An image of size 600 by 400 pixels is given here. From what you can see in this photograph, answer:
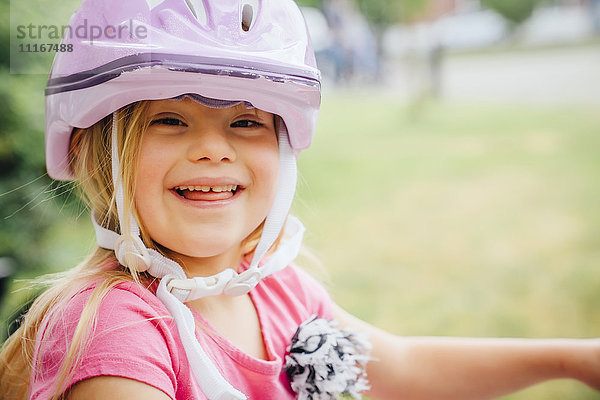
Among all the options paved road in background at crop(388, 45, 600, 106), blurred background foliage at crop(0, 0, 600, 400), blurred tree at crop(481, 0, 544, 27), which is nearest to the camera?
A: blurred background foliage at crop(0, 0, 600, 400)

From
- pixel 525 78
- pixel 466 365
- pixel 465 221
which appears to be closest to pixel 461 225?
pixel 465 221

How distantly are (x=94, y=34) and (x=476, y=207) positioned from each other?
5119mm

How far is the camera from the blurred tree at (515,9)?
21.0m

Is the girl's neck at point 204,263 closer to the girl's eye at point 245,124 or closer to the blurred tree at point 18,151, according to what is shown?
the girl's eye at point 245,124

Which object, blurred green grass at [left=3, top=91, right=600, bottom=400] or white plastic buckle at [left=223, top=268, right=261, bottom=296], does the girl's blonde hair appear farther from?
blurred green grass at [left=3, top=91, right=600, bottom=400]

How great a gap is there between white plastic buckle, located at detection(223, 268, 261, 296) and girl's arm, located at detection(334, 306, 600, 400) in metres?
0.43

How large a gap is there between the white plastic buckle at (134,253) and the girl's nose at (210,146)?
22 cm

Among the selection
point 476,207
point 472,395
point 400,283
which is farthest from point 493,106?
point 472,395

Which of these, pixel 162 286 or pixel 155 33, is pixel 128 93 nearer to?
pixel 155 33

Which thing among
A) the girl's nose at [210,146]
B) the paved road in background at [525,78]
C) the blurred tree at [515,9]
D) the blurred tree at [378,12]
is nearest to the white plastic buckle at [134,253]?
the girl's nose at [210,146]

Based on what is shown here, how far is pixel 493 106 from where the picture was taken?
1046 cm

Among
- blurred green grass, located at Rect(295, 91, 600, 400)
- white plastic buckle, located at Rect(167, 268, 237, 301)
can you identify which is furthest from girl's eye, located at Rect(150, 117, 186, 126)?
blurred green grass, located at Rect(295, 91, 600, 400)

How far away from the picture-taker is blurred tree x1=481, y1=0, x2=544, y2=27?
21.0m

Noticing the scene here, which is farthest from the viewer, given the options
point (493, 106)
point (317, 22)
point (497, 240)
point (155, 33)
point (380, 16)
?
point (380, 16)
